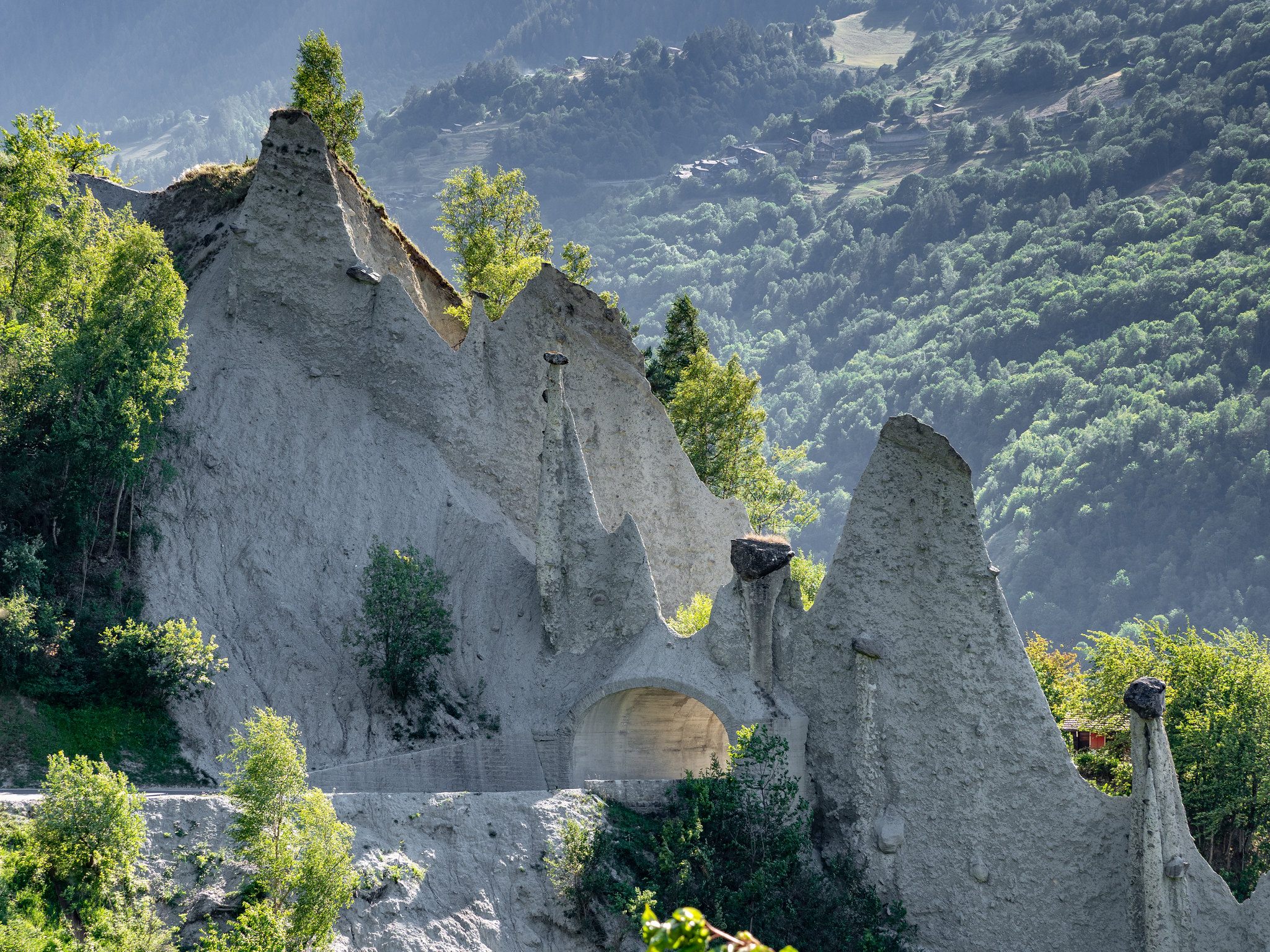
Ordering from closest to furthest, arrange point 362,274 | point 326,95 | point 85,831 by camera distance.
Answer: point 85,831, point 362,274, point 326,95

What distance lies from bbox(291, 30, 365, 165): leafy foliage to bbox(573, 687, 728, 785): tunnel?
21007 mm

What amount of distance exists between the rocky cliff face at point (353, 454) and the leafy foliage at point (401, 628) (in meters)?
0.54

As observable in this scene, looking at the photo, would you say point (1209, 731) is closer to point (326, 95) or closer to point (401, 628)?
point (401, 628)

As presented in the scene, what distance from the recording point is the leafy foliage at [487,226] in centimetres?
5047

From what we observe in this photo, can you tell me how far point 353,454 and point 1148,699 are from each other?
18.4 metres

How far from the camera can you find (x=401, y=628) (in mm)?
31203

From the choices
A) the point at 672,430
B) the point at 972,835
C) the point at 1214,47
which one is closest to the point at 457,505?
the point at 672,430

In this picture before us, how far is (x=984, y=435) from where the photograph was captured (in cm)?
13162

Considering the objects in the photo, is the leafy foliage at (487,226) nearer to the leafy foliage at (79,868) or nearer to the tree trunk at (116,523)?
the tree trunk at (116,523)

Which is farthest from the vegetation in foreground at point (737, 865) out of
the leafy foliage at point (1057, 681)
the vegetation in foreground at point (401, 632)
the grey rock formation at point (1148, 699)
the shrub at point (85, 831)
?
the leafy foliage at point (1057, 681)

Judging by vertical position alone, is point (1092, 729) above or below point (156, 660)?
below

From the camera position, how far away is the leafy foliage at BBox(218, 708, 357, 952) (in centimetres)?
2166

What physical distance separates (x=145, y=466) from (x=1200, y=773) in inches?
922

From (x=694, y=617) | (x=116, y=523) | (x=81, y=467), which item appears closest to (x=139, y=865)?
(x=81, y=467)
